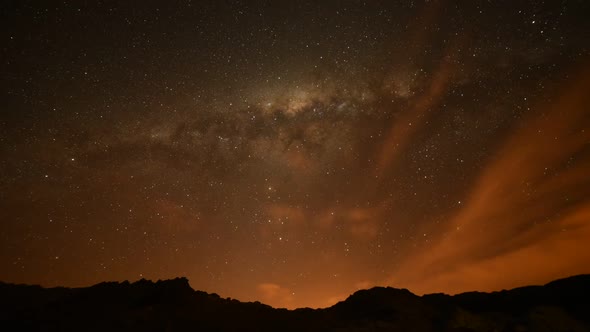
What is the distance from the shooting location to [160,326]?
17859mm

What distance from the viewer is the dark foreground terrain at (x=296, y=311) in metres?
17.8

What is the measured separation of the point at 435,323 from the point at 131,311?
15.4 metres

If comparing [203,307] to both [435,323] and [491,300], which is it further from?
[491,300]

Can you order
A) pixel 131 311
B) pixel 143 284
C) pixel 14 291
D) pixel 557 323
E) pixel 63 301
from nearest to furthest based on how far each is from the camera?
pixel 557 323 → pixel 131 311 → pixel 63 301 → pixel 143 284 → pixel 14 291

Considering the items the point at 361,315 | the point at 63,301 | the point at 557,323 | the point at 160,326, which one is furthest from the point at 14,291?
the point at 557,323

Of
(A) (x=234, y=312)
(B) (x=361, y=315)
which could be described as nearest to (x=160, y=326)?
(A) (x=234, y=312)

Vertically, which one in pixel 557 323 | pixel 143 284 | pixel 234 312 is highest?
pixel 143 284

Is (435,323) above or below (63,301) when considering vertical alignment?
below

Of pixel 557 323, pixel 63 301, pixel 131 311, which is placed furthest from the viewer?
pixel 63 301

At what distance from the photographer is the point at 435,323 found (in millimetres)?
19062

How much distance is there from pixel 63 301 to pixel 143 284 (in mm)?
3982

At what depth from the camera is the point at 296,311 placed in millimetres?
21688

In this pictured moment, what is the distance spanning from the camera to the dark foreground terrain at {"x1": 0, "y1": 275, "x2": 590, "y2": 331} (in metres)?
17.8

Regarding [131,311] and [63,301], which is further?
[63,301]
